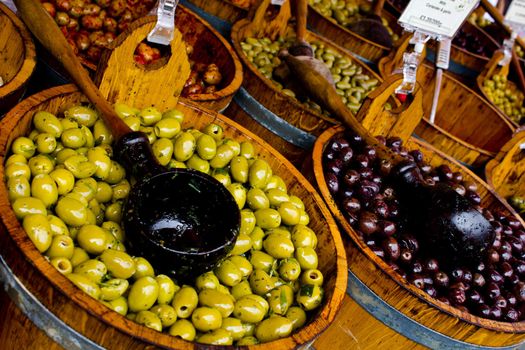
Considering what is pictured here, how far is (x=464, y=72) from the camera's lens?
533cm

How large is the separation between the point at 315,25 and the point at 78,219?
3.25m

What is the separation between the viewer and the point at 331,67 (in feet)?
12.4

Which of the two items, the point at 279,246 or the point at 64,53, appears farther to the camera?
the point at 64,53

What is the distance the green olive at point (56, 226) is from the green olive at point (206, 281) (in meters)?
Result: 0.46

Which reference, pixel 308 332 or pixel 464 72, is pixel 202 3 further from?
pixel 464 72

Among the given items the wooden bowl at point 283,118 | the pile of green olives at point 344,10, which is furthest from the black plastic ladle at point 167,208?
the pile of green olives at point 344,10

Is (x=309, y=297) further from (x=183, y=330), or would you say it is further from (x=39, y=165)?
(x=39, y=165)

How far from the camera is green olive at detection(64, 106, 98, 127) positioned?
2033 mm

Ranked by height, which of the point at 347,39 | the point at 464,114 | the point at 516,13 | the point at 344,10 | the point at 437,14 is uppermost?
the point at 516,13

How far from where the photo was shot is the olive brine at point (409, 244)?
2.32 metres

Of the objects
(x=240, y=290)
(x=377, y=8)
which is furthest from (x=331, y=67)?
(x=240, y=290)

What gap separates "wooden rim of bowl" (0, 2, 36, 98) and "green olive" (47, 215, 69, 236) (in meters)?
0.66

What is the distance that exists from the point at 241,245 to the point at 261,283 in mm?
163

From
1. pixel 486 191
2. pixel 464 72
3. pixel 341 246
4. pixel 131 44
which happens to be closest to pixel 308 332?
pixel 341 246
